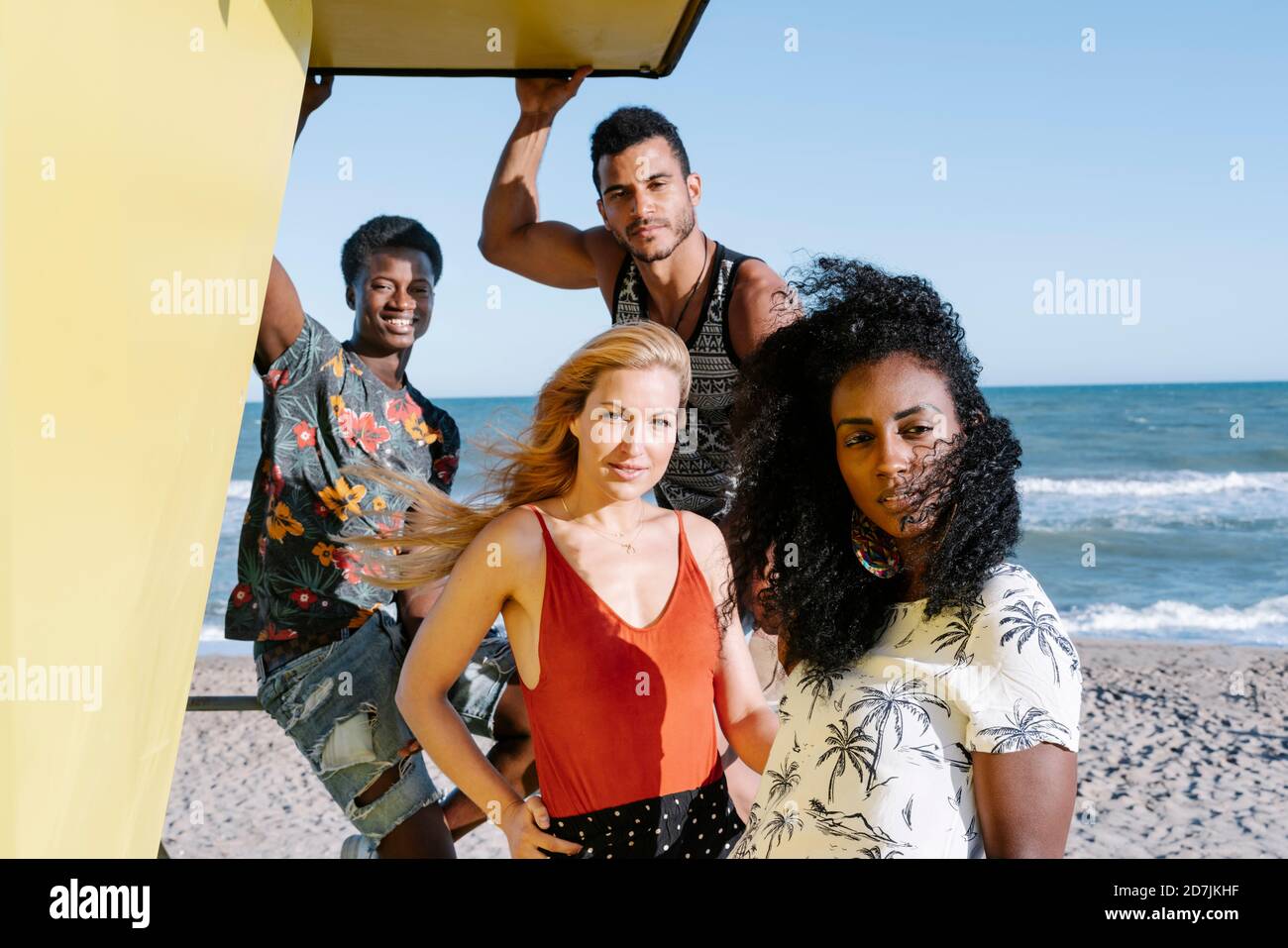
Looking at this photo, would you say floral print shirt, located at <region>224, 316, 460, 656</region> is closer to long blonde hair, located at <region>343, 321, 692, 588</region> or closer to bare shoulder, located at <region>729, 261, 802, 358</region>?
long blonde hair, located at <region>343, 321, 692, 588</region>

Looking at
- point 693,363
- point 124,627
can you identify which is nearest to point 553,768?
point 124,627

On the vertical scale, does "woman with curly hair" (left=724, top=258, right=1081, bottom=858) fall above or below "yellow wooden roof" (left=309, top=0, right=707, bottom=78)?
below

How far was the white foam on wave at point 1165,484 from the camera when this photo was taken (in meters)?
23.9

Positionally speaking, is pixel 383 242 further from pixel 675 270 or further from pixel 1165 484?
pixel 1165 484

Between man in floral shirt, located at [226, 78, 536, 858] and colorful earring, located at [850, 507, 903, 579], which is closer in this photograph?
colorful earring, located at [850, 507, 903, 579]

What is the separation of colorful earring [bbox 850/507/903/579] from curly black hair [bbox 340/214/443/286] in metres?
2.08

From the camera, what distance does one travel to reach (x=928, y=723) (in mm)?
1763

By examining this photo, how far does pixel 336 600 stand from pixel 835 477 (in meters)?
1.59

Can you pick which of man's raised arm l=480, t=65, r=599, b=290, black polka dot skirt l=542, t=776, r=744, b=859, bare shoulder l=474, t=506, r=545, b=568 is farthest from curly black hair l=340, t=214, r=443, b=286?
black polka dot skirt l=542, t=776, r=744, b=859

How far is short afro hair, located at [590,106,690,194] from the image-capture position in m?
3.41

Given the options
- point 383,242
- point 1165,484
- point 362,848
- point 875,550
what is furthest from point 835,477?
point 1165,484

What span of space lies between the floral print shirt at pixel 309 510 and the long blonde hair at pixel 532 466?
1.35ft

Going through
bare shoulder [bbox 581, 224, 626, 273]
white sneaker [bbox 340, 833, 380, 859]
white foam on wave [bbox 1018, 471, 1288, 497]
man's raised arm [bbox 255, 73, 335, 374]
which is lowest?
white foam on wave [bbox 1018, 471, 1288, 497]
